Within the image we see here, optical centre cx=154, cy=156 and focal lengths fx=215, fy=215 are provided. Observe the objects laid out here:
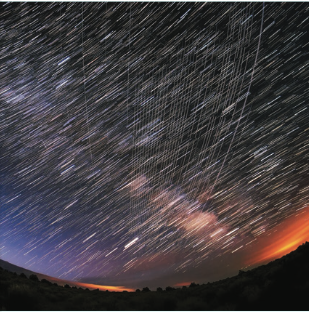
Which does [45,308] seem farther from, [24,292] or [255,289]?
[255,289]

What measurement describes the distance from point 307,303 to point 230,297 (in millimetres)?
3909

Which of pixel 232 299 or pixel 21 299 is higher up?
pixel 21 299

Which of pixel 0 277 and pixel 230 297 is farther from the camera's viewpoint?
pixel 0 277

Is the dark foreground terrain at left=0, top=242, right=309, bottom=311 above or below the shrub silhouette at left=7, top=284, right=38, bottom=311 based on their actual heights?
below

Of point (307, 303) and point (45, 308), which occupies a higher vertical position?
point (45, 308)

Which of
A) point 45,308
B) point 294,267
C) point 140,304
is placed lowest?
point 294,267

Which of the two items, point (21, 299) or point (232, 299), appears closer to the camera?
point (21, 299)

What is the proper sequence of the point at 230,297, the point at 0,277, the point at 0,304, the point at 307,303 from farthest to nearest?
the point at 0,277 → the point at 230,297 → the point at 0,304 → the point at 307,303

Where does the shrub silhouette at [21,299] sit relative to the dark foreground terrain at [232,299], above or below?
above

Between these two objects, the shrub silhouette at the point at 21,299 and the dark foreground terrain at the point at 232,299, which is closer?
the dark foreground terrain at the point at 232,299

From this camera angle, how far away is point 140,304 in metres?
12.0

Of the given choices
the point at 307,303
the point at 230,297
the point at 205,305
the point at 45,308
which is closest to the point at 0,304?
the point at 45,308

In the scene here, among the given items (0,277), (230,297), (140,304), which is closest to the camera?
(230,297)

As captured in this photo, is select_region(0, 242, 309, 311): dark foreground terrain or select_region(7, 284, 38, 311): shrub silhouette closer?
select_region(0, 242, 309, 311): dark foreground terrain
